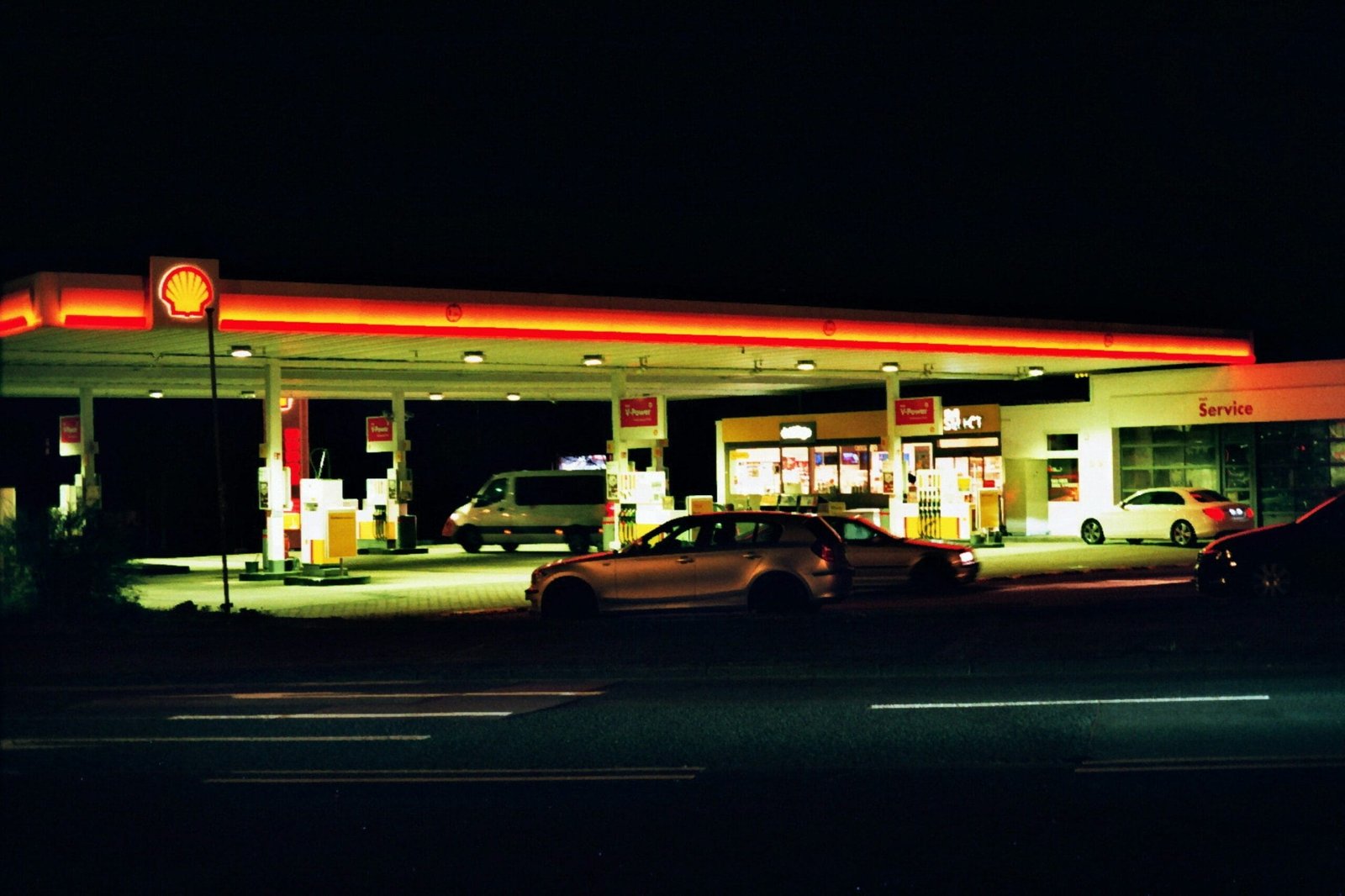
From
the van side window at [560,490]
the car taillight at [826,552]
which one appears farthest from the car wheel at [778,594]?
the van side window at [560,490]

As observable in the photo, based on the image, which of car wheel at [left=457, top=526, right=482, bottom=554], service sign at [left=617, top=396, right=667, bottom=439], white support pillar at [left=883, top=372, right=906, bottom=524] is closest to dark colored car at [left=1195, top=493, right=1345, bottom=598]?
service sign at [left=617, top=396, right=667, bottom=439]

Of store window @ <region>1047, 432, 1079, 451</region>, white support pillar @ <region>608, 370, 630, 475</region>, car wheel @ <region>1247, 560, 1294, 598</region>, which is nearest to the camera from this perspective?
car wheel @ <region>1247, 560, 1294, 598</region>

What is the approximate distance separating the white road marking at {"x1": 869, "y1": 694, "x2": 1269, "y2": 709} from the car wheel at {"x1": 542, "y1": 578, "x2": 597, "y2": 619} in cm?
770

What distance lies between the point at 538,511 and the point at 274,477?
12.2 m

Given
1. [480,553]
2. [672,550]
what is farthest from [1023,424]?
[672,550]

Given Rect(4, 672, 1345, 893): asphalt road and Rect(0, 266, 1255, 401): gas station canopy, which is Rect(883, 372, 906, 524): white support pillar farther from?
Rect(4, 672, 1345, 893): asphalt road

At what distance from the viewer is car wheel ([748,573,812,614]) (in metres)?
20.1

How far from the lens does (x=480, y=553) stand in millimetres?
40500

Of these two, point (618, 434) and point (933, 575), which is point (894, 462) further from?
point (933, 575)

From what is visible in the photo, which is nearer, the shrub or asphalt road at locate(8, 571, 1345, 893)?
asphalt road at locate(8, 571, 1345, 893)

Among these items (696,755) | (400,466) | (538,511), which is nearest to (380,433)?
(400,466)

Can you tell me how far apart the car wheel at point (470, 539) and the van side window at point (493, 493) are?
73cm

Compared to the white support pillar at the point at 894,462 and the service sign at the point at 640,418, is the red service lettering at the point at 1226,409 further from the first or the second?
the service sign at the point at 640,418

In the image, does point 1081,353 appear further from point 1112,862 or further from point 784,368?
point 1112,862
